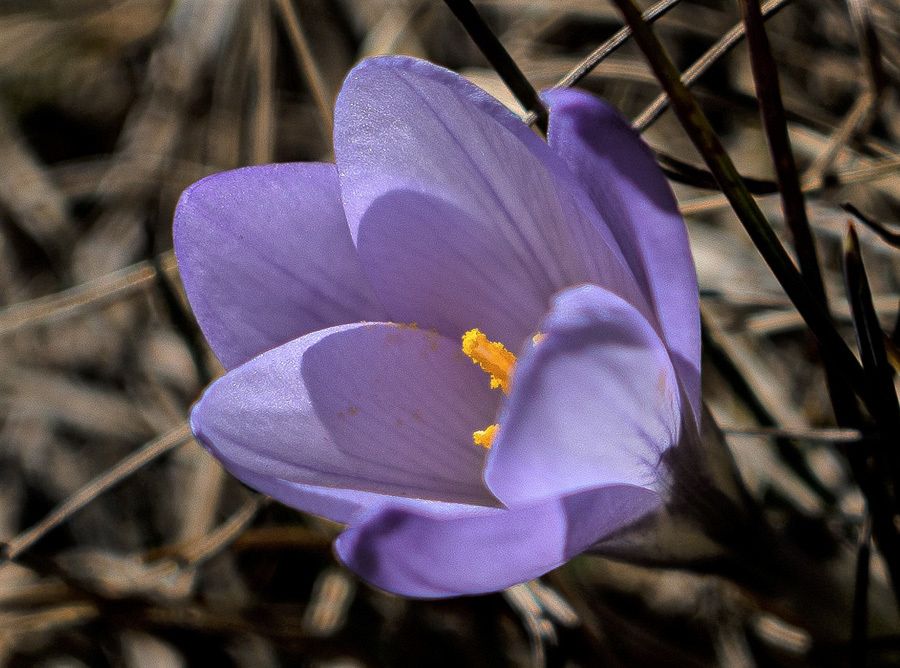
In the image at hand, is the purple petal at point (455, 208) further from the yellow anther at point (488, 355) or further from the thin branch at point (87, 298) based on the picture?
the thin branch at point (87, 298)

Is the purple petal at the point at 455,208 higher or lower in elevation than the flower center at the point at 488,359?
higher

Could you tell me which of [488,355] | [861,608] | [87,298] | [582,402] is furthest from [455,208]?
[87,298]

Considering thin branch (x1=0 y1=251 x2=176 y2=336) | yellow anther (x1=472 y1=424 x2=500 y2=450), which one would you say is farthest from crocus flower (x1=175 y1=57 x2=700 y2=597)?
thin branch (x1=0 y1=251 x2=176 y2=336)

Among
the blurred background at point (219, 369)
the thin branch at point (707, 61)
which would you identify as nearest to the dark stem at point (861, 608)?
the blurred background at point (219, 369)

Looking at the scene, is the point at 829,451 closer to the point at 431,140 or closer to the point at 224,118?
the point at 431,140

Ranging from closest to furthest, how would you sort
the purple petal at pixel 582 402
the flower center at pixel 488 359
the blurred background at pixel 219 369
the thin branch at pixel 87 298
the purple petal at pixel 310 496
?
the purple petal at pixel 582 402 → the purple petal at pixel 310 496 → the flower center at pixel 488 359 → the blurred background at pixel 219 369 → the thin branch at pixel 87 298

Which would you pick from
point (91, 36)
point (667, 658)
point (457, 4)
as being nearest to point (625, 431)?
point (457, 4)

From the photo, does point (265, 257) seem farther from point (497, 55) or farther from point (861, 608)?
point (861, 608)

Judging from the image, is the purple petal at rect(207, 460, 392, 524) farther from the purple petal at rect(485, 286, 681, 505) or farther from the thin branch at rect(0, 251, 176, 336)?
the thin branch at rect(0, 251, 176, 336)
